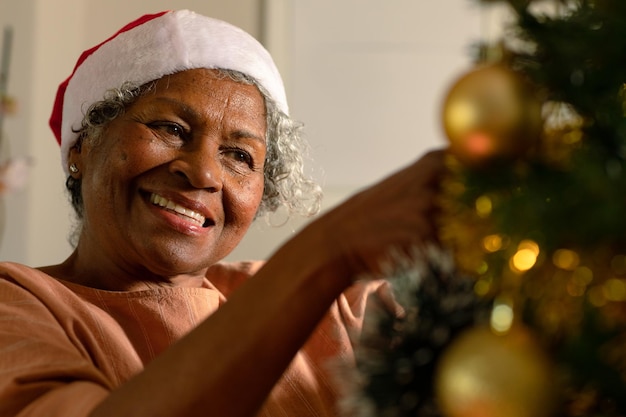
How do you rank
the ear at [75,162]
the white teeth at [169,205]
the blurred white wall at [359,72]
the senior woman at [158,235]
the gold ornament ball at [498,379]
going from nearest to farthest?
the gold ornament ball at [498,379]
the senior woman at [158,235]
the white teeth at [169,205]
the ear at [75,162]
the blurred white wall at [359,72]

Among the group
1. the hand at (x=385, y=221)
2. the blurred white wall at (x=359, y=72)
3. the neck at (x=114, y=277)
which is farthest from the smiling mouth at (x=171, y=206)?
the blurred white wall at (x=359, y=72)

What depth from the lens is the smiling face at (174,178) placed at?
118 cm

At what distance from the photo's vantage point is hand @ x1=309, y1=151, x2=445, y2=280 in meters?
0.58

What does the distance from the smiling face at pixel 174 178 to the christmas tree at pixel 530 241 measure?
25.9 inches

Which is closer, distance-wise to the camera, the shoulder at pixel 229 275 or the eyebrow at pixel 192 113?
the eyebrow at pixel 192 113

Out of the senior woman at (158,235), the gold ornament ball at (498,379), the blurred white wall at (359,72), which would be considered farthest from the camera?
the blurred white wall at (359,72)

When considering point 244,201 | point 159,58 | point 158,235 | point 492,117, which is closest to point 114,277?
point 158,235

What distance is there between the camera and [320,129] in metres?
2.06

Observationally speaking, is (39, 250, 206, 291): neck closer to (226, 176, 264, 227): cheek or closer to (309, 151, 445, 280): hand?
(226, 176, 264, 227): cheek

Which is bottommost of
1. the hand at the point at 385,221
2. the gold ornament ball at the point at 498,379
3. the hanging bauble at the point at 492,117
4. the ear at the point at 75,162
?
the ear at the point at 75,162

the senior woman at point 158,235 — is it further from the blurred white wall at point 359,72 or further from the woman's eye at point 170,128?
the blurred white wall at point 359,72

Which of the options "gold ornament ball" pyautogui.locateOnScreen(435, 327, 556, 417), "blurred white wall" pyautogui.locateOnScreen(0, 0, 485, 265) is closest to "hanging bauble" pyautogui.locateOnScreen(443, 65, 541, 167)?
"gold ornament ball" pyautogui.locateOnScreen(435, 327, 556, 417)

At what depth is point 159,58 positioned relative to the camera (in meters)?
1.25

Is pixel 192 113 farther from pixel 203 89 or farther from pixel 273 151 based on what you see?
pixel 273 151
